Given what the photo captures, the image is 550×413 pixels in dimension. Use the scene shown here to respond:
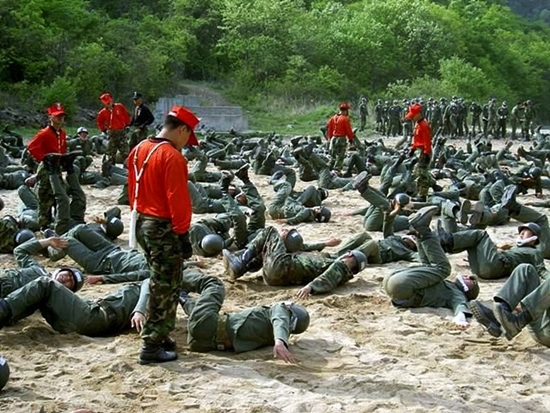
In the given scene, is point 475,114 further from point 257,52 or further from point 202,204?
point 202,204

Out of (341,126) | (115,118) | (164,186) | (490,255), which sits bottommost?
(490,255)

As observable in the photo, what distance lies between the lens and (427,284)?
22.3 ft

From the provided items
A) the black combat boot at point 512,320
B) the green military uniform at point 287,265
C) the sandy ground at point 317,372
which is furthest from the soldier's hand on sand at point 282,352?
the green military uniform at point 287,265

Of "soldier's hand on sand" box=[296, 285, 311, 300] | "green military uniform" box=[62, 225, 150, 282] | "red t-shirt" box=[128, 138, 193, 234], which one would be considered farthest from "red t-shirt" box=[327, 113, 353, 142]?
"red t-shirt" box=[128, 138, 193, 234]

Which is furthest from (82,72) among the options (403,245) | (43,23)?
(403,245)

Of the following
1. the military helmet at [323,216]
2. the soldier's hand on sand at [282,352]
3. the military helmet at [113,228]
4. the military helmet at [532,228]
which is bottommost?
the military helmet at [323,216]

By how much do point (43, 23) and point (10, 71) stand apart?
2520 mm

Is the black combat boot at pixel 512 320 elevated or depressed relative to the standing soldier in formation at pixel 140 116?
depressed

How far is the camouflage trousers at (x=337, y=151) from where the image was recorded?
16703 mm

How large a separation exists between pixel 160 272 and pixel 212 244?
3329 millimetres

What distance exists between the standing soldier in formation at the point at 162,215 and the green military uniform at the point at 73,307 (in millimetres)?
404

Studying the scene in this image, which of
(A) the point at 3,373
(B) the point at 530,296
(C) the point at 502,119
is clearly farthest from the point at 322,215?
(C) the point at 502,119

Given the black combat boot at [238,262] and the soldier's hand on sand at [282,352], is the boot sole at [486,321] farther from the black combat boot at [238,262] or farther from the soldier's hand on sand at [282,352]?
the black combat boot at [238,262]

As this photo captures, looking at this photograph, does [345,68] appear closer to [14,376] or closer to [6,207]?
[6,207]
